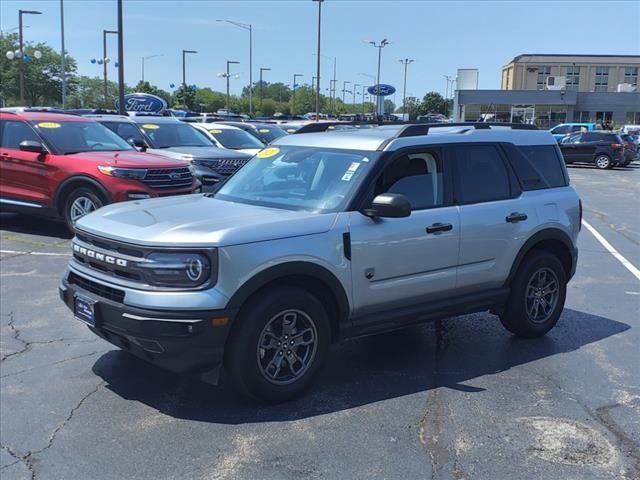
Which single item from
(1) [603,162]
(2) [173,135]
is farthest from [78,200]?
(1) [603,162]

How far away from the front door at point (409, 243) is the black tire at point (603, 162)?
27.3 metres

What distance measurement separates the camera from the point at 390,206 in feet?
14.7

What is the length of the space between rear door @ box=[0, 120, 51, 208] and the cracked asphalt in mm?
4060

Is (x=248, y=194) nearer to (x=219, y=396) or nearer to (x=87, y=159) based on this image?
(x=219, y=396)

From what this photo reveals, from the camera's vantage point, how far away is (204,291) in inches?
156

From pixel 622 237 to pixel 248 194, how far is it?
905 centimetres

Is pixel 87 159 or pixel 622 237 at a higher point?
pixel 87 159

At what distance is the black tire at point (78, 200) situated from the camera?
9.72 metres

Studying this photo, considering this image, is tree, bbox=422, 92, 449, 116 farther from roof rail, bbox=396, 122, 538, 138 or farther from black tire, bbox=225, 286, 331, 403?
black tire, bbox=225, 286, 331, 403

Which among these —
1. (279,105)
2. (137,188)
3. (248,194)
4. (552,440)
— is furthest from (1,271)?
(279,105)

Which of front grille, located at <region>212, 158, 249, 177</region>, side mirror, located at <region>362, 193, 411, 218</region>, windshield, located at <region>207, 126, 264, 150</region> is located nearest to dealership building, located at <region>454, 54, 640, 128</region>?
windshield, located at <region>207, 126, 264, 150</region>

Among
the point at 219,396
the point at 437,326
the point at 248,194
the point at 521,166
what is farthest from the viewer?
the point at 437,326

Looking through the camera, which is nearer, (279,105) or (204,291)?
(204,291)

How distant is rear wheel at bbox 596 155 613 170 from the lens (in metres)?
29.7
